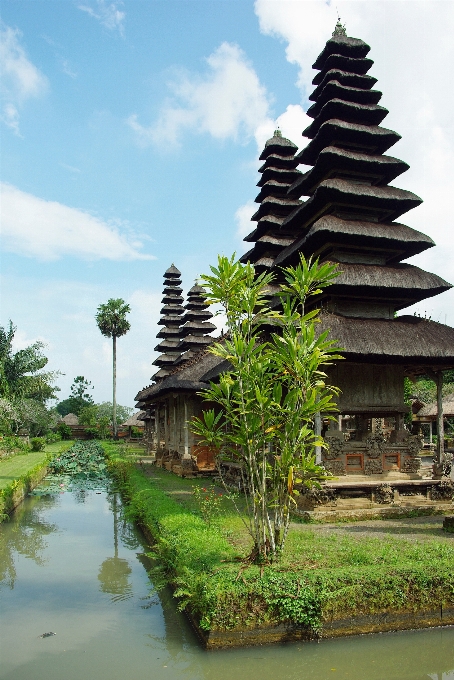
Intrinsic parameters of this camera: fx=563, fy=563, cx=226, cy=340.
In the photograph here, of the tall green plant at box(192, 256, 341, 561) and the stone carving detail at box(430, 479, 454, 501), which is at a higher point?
the tall green plant at box(192, 256, 341, 561)

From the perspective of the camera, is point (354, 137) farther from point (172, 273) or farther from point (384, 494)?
point (172, 273)

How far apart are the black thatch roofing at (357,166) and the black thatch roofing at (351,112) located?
1.16 meters

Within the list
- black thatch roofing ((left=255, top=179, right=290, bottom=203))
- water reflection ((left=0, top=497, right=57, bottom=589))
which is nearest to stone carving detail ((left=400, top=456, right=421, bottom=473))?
water reflection ((left=0, top=497, right=57, bottom=589))

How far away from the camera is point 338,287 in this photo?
13.8 m

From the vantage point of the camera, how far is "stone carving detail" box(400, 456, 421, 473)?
1381 cm

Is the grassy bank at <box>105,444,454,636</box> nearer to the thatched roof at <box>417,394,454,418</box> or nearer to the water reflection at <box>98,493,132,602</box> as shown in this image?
the water reflection at <box>98,493,132,602</box>

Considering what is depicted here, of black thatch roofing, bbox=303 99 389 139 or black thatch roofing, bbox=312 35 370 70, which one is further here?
black thatch roofing, bbox=312 35 370 70

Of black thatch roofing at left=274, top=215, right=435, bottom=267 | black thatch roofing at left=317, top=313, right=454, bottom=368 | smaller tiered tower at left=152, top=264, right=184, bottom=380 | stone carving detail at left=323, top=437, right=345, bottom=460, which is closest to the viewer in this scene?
black thatch roofing at left=317, top=313, right=454, bottom=368

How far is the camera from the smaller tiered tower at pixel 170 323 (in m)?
38.4

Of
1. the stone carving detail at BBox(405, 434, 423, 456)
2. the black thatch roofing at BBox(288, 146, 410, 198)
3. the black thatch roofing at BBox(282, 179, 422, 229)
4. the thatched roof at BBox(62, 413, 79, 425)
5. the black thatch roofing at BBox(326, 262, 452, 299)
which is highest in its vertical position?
the black thatch roofing at BBox(288, 146, 410, 198)

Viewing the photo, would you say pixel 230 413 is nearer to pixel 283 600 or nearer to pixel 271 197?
pixel 283 600

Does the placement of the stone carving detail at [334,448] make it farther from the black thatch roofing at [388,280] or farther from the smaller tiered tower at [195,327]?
the smaller tiered tower at [195,327]

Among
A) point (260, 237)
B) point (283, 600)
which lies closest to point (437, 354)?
point (283, 600)

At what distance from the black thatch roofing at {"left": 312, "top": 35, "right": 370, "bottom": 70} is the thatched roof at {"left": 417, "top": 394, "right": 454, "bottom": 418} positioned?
79.4ft
